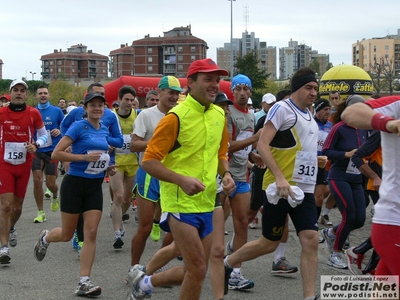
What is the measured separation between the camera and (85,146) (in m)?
7.37

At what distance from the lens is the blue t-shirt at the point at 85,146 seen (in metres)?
7.31

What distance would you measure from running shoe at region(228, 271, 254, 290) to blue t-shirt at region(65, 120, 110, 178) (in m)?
1.85

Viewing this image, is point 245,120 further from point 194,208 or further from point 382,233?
point 382,233

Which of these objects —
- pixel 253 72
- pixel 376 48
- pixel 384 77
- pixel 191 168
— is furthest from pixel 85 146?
pixel 376 48

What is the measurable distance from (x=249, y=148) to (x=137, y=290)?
8.98 feet

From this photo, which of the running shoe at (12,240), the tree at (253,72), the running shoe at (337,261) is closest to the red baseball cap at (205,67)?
the running shoe at (337,261)

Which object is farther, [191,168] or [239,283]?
[239,283]

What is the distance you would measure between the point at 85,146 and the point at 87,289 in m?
1.58

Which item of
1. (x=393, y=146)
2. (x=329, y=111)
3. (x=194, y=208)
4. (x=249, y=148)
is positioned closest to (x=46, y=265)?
(x=249, y=148)

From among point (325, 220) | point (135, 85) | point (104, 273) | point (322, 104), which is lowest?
point (325, 220)

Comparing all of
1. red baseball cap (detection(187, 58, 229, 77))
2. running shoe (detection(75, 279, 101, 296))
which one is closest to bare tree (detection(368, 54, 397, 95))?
running shoe (detection(75, 279, 101, 296))

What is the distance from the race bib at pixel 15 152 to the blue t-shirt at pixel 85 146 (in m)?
2.05

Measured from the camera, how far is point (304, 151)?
6.23 m

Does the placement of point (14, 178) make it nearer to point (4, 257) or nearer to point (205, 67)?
point (4, 257)
